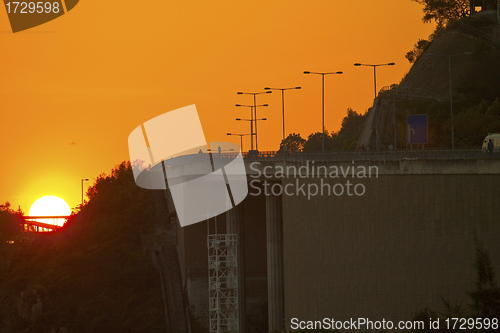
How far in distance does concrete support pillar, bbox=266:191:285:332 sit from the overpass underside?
0.29ft

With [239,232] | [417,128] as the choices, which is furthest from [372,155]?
[239,232]

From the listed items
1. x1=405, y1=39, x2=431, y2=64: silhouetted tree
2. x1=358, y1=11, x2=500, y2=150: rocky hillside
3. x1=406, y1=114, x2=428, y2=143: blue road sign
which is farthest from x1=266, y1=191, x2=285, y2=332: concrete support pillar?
x1=405, y1=39, x2=431, y2=64: silhouetted tree

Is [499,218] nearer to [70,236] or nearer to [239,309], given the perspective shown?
[239,309]

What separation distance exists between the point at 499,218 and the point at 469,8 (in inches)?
3275

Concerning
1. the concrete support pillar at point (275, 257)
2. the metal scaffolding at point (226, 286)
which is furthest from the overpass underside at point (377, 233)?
the metal scaffolding at point (226, 286)

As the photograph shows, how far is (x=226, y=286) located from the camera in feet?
257

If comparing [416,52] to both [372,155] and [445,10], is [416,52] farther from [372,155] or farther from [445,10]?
[372,155]

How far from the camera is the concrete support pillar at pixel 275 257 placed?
234ft

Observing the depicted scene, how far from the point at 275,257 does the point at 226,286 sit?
8700mm

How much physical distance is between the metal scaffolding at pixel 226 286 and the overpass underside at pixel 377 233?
6239 mm

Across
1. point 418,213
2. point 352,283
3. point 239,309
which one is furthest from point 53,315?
point 418,213

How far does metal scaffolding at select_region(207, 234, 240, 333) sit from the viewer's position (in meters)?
75.9

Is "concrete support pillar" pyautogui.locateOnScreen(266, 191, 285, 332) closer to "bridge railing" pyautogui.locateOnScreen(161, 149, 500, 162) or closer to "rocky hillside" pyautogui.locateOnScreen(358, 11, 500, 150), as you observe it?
"bridge railing" pyautogui.locateOnScreen(161, 149, 500, 162)

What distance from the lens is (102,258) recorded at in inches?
3607
